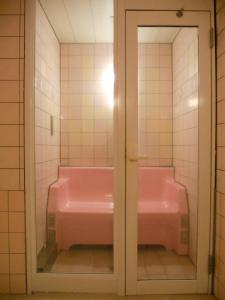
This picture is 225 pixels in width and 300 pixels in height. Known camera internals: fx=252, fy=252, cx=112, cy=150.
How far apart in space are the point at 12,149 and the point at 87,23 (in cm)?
153

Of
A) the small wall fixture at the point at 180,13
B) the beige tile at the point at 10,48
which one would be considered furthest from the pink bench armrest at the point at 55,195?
the small wall fixture at the point at 180,13

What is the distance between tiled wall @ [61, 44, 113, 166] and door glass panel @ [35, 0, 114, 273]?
0.04ft

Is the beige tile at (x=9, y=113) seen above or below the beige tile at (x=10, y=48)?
below

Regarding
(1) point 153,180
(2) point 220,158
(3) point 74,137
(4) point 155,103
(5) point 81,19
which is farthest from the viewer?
(3) point 74,137

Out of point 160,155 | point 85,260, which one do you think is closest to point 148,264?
point 85,260

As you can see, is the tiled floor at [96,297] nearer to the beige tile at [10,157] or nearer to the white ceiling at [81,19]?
the beige tile at [10,157]

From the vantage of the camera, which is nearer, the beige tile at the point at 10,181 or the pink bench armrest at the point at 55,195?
the beige tile at the point at 10,181

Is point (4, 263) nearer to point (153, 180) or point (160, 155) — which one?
point (153, 180)

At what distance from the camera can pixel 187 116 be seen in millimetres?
1916

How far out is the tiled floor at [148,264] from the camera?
1.75m

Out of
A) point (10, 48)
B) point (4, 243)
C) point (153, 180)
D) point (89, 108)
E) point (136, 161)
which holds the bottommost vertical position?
point (4, 243)

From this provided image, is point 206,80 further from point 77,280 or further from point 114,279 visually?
point 77,280

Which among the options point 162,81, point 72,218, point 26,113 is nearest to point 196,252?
point 72,218

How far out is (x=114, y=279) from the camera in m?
1.71
